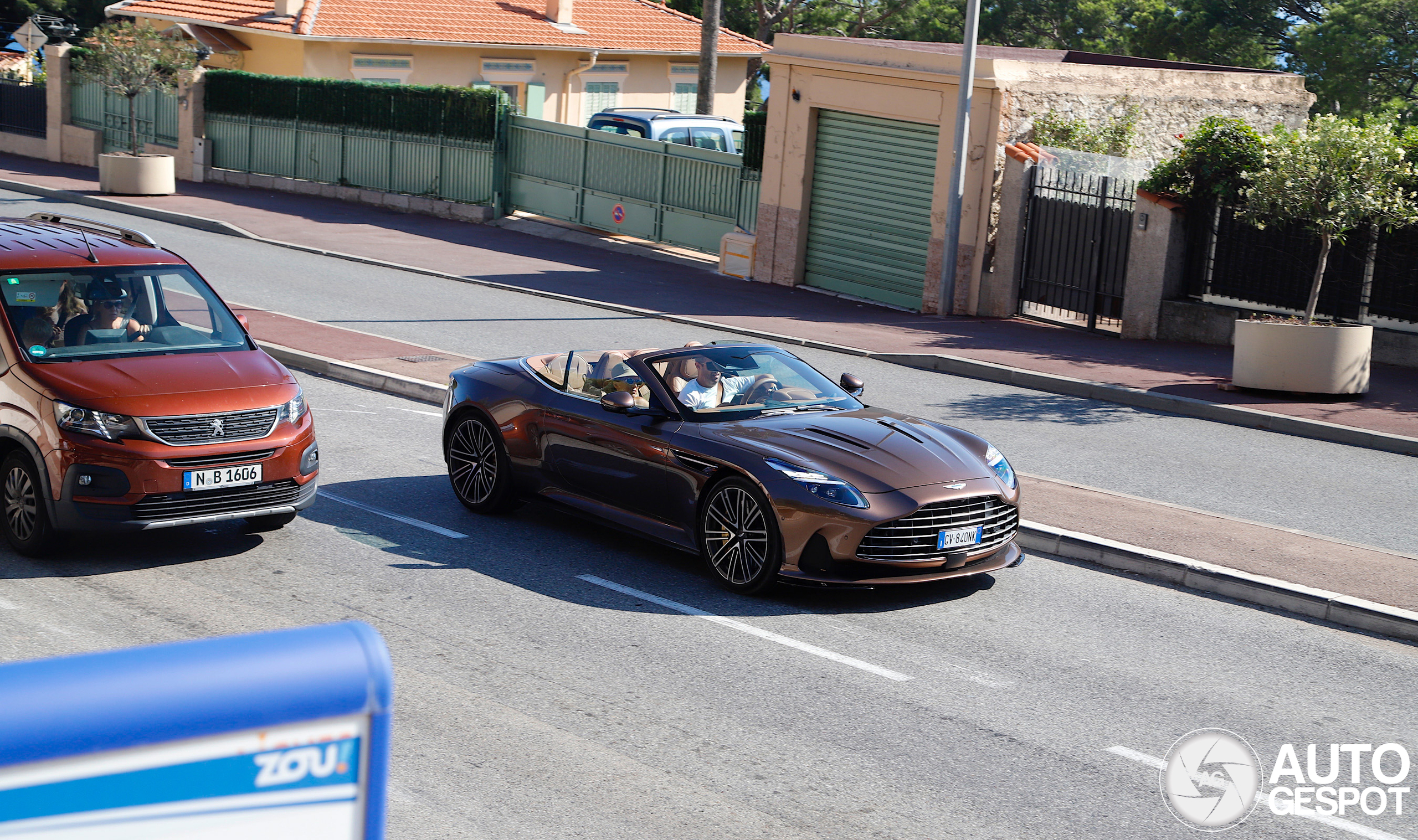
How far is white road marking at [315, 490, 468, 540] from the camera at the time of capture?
981 cm

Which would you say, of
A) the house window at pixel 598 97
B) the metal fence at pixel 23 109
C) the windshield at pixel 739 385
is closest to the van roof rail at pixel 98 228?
the windshield at pixel 739 385

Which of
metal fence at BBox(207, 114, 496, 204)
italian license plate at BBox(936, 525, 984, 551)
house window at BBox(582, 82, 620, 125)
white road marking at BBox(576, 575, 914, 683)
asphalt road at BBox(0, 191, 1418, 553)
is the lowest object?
white road marking at BBox(576, 575, 914, 683)

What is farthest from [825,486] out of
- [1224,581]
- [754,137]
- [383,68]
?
[383,68]

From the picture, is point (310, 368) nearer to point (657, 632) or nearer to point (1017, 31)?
point (657, 632)

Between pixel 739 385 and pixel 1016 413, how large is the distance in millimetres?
6193

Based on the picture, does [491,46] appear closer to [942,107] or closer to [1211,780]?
[942,107]

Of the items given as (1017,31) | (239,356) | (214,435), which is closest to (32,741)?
(214,435)

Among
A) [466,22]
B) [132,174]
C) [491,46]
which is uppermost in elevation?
[466,22]

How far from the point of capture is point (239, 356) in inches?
376

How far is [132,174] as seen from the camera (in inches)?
1192

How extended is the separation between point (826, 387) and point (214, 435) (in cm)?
402

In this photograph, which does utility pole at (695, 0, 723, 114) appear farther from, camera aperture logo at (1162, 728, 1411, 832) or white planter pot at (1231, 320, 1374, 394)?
camera aperture logo at (1162, 728, 1411, 832)

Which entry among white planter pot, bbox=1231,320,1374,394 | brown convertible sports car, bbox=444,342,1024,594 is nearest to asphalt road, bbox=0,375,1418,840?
brown convertible sports car, bbox=444,342,1024,594

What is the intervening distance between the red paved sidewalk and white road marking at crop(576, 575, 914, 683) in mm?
8882
